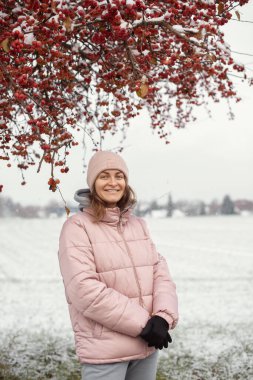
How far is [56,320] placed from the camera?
27.0 ft

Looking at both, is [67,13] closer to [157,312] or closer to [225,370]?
[157,312]

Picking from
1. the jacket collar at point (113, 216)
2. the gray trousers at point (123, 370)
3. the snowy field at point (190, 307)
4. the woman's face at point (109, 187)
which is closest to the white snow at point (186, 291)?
the snowy field at point (190, 307)

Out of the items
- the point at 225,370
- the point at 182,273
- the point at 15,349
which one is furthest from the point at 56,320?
the point at 182,273

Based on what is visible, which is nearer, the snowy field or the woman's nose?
the woman's nose

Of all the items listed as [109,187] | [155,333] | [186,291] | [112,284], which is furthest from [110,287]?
[186,291]

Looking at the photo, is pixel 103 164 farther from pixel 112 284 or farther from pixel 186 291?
pixel 186 291

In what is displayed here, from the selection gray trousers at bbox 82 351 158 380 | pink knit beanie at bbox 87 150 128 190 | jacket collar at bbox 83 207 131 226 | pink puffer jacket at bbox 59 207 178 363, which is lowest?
gray trousers at bbox 82 351 158 380

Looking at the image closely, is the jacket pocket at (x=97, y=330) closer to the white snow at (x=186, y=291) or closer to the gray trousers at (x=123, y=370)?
the gray trousers at (x=123, y=370)

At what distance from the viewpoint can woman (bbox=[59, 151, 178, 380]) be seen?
8.23 ft

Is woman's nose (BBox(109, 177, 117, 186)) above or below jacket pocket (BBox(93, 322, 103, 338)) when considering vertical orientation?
above

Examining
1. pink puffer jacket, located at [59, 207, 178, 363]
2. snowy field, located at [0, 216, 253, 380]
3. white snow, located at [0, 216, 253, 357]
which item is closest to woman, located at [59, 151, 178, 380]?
pink puffer jacket, located at [59, 207, 178, 363]

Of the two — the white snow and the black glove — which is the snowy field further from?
the black glove

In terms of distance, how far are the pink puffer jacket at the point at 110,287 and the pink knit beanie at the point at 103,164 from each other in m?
0.24

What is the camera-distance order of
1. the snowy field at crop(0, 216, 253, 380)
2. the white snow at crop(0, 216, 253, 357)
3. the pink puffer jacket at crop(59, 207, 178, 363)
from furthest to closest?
1. the white snow at crop(0, 216, 253, 357)
2. the snowy field at crop(0, 216, 253, 380)
3. the pink puffer jacket at crop(59, 207, 178, 363)
